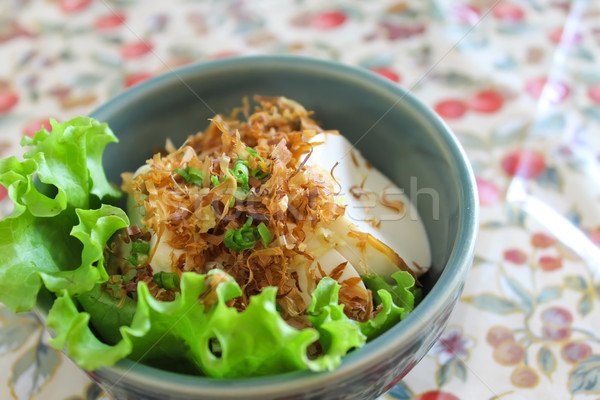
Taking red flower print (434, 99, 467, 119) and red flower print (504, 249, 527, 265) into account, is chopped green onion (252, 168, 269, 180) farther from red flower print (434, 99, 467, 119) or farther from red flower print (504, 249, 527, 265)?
red flower print (434, 99, 467, 119)

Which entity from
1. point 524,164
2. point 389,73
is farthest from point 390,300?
point 389,73

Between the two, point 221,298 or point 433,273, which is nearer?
point 221,298

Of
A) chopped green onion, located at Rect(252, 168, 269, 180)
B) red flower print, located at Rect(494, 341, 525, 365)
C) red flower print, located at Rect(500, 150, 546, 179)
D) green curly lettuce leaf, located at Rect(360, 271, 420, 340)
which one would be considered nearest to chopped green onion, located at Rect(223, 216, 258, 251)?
chopped green onion, located at Rect(252, 168, 269, 180)

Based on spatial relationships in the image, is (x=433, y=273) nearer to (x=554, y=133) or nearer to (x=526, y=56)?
(x=554, y=133)

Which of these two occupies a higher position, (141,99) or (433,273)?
(141,99)

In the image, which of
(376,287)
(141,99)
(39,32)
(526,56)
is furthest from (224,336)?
(39,32)

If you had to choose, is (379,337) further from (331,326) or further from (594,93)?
(594,93)

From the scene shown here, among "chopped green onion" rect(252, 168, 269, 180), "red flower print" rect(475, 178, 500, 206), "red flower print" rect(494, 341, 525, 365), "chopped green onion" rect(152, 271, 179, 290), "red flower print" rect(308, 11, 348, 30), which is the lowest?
"red flower print" rect(494, 341, 525, 365)
